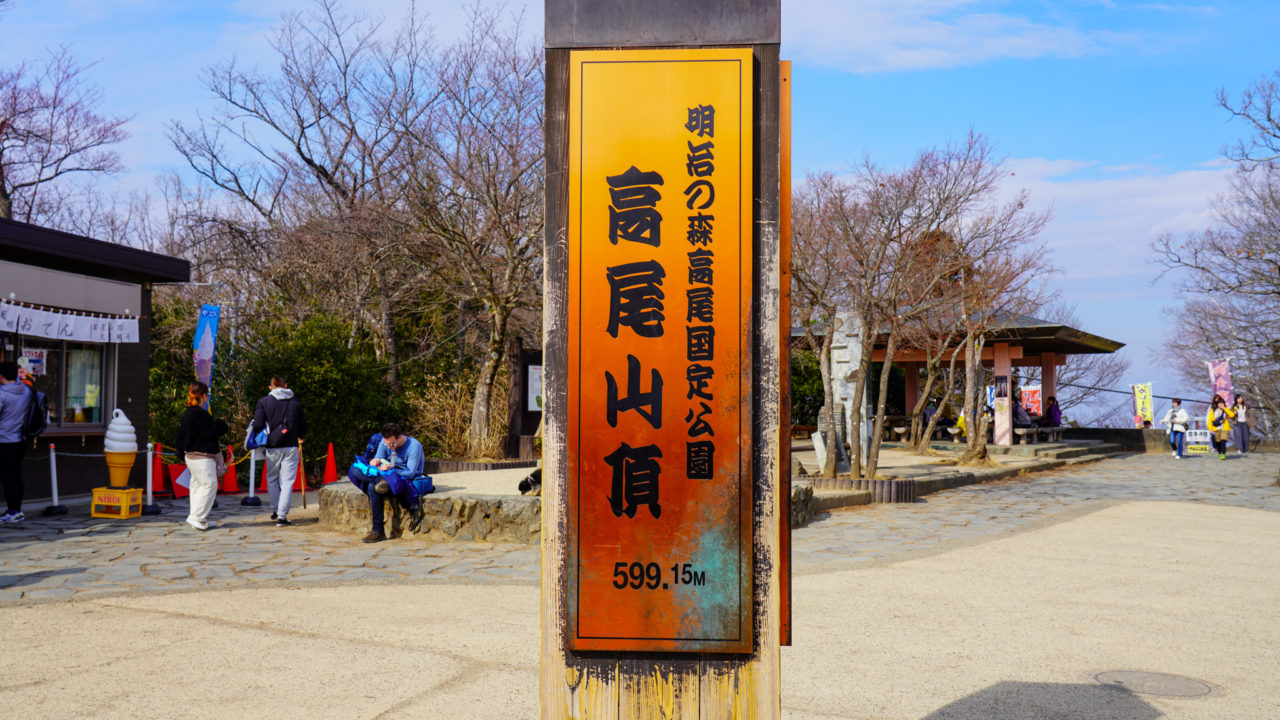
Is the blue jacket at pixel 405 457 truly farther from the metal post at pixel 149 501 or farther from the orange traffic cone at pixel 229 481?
the orange traffic cone at pixel 229 481

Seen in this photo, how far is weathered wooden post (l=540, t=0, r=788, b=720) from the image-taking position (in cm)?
258

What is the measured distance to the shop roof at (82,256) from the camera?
11.3 m

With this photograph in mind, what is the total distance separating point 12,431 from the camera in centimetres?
995

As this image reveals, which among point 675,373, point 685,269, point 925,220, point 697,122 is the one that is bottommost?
point 675,373

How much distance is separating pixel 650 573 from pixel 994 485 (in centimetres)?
1510

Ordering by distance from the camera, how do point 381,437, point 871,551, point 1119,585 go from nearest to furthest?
point 1119,585 → point 871,551 → point 381,437

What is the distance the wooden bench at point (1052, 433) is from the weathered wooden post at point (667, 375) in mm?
25410

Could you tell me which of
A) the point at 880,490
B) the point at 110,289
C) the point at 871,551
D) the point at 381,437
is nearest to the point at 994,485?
the point at 880,490

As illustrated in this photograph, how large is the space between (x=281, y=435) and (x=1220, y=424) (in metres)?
23.6

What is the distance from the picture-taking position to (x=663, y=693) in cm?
262

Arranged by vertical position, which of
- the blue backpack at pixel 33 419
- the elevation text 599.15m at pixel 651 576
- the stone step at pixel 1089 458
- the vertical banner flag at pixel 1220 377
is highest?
the vertical banner flag at pixel 1220 377

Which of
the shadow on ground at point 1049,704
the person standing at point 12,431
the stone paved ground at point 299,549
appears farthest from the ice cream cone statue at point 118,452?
the shadow on ground at point 1049,704

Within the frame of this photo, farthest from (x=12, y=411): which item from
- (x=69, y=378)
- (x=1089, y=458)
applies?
(x=1089, y=458)

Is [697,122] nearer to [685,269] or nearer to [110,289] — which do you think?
[685,269]
